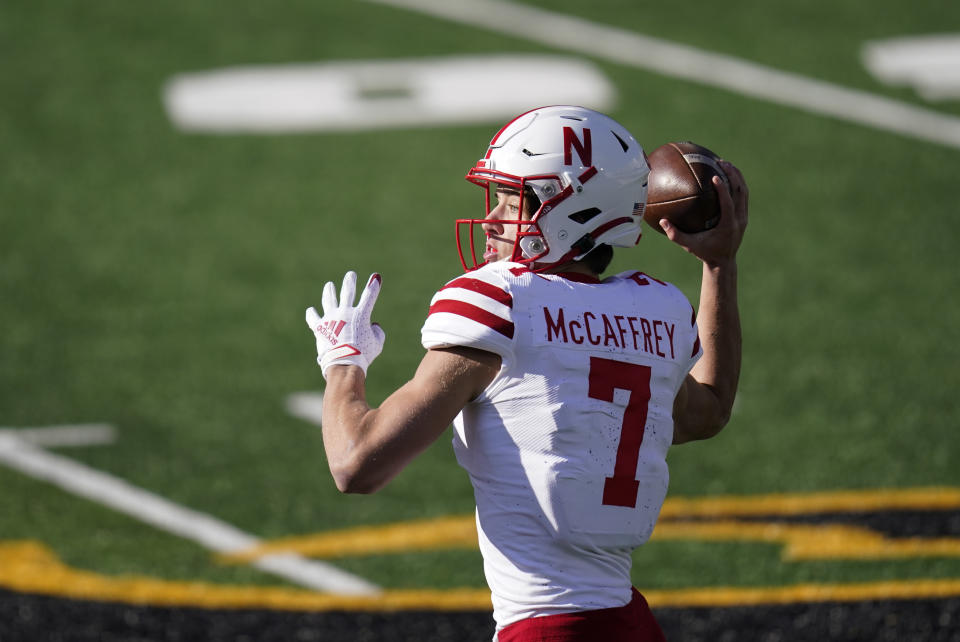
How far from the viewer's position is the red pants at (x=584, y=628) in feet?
10.1

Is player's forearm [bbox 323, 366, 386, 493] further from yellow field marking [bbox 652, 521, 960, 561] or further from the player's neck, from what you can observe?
yellow field marking [bbox 652, 521, 960, 561]

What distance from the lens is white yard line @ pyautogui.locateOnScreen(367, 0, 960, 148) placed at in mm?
13141

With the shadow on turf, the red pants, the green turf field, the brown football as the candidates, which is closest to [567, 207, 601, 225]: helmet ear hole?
the brown football

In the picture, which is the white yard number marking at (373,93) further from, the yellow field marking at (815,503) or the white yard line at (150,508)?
the yellow field marking at (815,503)

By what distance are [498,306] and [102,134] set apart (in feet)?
34.9

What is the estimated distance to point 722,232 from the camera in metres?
3.57

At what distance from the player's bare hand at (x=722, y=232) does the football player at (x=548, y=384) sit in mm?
236

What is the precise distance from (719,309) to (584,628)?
97 cm

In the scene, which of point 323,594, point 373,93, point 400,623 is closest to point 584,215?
point 400,623

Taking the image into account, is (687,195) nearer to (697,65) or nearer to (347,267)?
(347,267)

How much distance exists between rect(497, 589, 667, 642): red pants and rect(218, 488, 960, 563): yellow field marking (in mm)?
3899

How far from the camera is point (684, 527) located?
7.38 meters

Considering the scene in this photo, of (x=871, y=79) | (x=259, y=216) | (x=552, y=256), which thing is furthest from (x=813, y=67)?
(x=552, y=256)

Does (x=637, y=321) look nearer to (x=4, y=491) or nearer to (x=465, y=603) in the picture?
(x=465, y=603)
